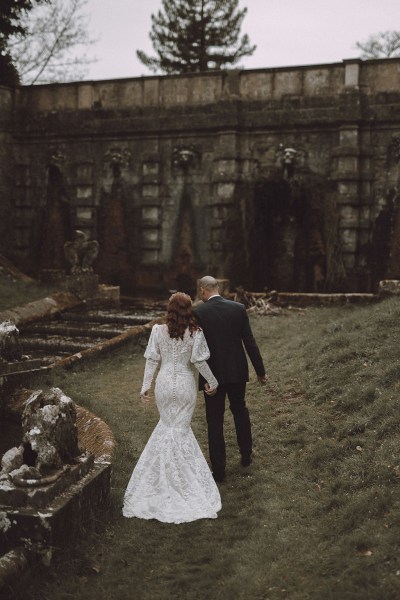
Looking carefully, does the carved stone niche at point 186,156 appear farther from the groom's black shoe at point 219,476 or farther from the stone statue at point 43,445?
the stone statue at point 43,445

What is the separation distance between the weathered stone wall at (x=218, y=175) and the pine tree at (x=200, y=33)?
395 inches

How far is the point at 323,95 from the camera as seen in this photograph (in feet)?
58.2

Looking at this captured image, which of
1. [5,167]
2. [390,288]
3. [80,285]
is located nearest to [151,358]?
[390,288]

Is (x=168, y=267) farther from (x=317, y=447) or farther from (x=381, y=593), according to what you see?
(x=381, y=593)

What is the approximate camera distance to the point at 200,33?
2850 cm

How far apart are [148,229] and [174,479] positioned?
14883 mm

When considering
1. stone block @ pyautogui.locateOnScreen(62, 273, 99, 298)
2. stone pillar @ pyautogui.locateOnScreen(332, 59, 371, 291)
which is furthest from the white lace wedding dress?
stone pillar @ pyautogui.locateOnScreen(332, 59, 371, 291)

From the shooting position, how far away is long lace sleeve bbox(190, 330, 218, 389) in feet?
18.4

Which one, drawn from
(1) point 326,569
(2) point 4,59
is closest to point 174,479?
(1) point 326,569

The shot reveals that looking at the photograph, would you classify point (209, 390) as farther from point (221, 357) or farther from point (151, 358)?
point (151, 358)

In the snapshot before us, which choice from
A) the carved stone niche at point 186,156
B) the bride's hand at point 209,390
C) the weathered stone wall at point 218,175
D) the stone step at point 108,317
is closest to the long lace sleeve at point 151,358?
the bride's hand at point 209,390

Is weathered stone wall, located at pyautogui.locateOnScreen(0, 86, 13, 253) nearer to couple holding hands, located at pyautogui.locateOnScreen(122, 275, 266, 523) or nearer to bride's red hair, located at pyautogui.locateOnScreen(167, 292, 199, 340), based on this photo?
couple holding hands, located at pyautogui.locateOnScreen(122, 275, 266, 523)

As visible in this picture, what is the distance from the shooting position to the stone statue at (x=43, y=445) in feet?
15.5

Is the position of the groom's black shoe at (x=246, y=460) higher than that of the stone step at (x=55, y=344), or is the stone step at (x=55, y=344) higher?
the stone step at (x=55, y=344)
